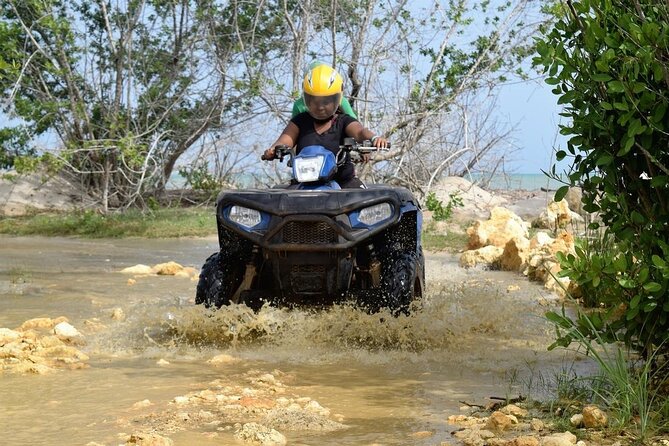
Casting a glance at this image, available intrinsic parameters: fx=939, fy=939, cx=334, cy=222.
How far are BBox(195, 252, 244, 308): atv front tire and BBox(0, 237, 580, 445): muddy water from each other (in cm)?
14

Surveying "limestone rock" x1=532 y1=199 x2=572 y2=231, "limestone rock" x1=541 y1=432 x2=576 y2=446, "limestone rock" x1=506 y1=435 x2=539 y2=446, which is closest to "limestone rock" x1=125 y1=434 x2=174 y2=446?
"limestone rock" x1=506 y1=435 x2=539 y2=446

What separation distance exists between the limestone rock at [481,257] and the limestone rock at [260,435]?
7.95 metres

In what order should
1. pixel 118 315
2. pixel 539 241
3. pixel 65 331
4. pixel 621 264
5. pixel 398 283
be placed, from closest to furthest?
pixel 621 264, pixel 398 283, pixel 65 331, pixel 118 315, pixel 539 241

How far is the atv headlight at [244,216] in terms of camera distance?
6195 mm

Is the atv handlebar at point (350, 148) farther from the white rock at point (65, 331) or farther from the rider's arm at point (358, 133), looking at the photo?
the white rock at point (65, 331)

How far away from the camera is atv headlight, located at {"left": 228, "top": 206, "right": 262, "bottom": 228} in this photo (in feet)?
20.3

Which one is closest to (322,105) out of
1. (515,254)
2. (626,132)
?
(626,132)

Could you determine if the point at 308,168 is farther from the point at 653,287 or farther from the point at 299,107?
the point at 653,287

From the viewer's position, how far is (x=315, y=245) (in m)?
6.05

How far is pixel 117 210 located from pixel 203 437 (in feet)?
47.9

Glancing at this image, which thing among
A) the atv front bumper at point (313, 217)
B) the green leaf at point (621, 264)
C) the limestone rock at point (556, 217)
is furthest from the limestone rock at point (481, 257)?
Answer: the green leaf at point (621, 264)

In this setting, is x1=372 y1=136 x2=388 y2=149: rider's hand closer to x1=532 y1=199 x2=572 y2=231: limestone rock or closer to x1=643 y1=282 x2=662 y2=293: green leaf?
x1=643 y1=282 x2=662 y2=293: green leaf

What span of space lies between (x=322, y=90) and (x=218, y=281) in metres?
1.61

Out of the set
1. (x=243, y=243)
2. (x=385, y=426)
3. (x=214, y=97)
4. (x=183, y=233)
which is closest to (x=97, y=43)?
(x=214, y=97)
